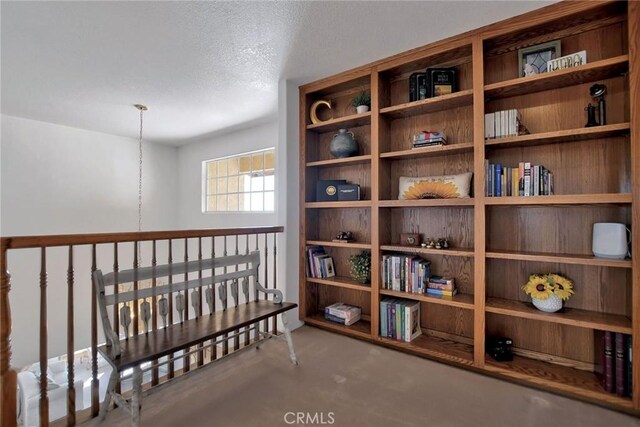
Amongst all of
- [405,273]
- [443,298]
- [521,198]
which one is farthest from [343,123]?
[443,298]

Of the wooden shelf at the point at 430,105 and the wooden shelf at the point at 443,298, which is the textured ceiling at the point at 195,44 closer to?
the wooden shelf at the point at 430,105

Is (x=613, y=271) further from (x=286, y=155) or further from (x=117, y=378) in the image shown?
(x=117, y=378)

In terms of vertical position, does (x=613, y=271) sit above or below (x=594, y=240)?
below

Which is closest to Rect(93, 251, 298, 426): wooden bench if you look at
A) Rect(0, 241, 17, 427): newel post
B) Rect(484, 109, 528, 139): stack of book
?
Rect(0, 241, 17, 427): newel post

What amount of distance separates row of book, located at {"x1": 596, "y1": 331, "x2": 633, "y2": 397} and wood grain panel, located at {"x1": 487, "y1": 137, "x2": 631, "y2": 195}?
2.77 feet

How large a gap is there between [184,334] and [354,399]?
103 centimetres

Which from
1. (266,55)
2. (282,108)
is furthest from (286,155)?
(266,55)

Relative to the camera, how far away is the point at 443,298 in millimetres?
2137

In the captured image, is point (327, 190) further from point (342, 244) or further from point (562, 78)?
point (562, 78)

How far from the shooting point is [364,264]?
8.33 feet

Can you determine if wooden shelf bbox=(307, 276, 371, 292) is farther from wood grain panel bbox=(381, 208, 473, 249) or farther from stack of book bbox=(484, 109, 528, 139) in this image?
stack of book bbox=(484, 109, 528, 139)

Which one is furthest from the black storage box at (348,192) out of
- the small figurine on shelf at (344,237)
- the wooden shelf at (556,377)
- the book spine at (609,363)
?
the book spine at (609,363)

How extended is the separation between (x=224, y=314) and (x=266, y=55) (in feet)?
6.35

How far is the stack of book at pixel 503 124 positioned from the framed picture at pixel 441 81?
376mm
